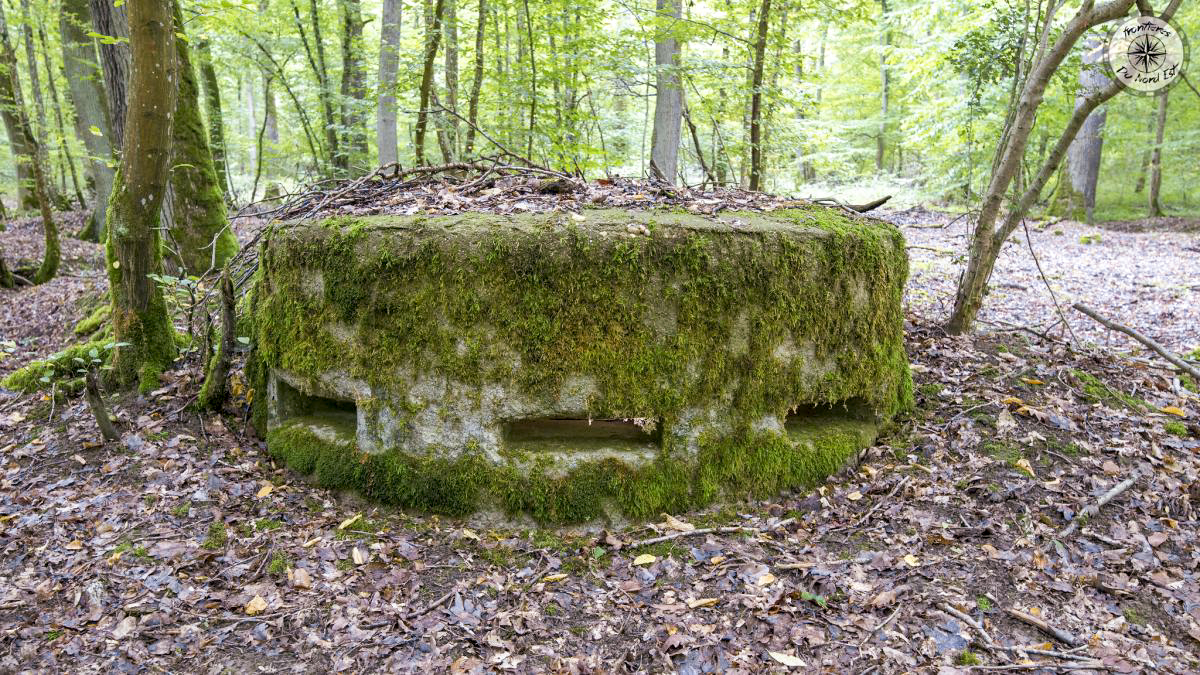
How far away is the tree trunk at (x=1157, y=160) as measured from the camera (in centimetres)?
1432

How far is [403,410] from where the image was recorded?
12.7 feet

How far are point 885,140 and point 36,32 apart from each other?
25.1 metres

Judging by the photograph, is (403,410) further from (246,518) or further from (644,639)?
(644,639)

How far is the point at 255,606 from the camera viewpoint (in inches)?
120

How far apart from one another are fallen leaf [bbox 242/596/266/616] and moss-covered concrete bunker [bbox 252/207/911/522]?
0.95 m

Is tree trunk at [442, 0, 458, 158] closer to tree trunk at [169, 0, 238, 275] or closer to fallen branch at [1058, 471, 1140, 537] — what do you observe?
tree trunk at [169, 0, 238, 275]

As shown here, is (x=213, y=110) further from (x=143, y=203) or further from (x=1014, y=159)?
(x=1014, y=159)

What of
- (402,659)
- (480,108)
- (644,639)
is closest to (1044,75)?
(644,639)

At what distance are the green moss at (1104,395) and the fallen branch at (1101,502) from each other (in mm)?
1110

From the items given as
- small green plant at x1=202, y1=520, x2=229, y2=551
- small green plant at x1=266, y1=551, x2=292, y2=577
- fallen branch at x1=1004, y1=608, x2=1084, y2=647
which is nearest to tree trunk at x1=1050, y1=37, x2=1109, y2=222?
fallen branch at x1=1004, y1=608, x2=1084, y2=647

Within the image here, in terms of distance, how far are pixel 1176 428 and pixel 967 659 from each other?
10.1ft

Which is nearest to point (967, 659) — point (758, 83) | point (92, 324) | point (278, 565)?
point (278, 565)

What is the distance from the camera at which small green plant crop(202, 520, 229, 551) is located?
136 inches

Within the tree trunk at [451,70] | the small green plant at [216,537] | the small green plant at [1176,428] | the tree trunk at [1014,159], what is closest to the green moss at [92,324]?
the small green plant at [216,537]
